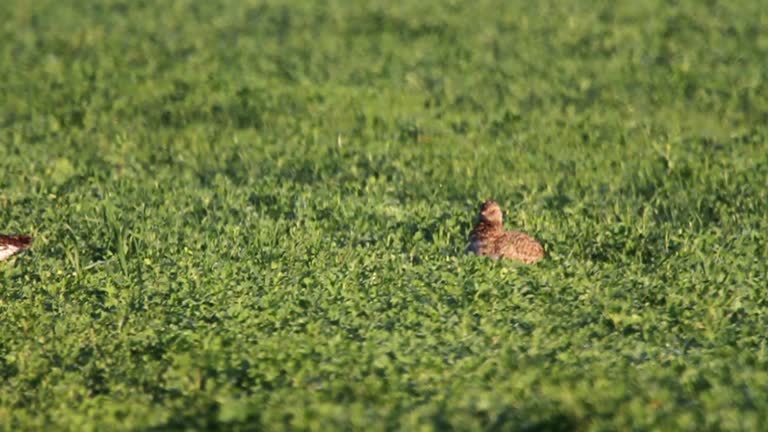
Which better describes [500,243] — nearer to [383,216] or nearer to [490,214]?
[490,214]

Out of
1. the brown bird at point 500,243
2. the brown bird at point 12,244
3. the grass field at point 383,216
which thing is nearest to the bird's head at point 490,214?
the brown bird at point 500,243

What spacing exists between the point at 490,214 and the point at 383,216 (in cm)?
124

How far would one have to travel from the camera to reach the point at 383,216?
42.3 feet

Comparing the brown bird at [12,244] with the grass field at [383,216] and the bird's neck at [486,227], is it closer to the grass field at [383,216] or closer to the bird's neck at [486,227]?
the grass field at [383,216]

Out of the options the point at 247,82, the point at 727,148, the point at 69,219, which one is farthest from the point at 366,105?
the point at 69,219

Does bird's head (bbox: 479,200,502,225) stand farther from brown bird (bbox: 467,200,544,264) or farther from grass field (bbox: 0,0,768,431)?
grass field (bbox: 0,0,768,431)

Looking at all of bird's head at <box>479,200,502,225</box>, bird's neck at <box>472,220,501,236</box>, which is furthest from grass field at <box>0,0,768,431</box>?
bird's head at <box>479,200,502,225</box>

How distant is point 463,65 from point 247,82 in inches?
126

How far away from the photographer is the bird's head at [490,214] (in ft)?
39.1

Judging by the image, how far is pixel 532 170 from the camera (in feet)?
49.7

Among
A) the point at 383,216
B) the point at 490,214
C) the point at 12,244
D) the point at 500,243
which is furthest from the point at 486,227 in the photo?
the point at 12,244

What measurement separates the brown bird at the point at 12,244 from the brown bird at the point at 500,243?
362cm

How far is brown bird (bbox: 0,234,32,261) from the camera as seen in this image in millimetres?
11391

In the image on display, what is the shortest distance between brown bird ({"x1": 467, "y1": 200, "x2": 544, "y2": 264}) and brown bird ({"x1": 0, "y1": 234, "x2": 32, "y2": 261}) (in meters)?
3.62
